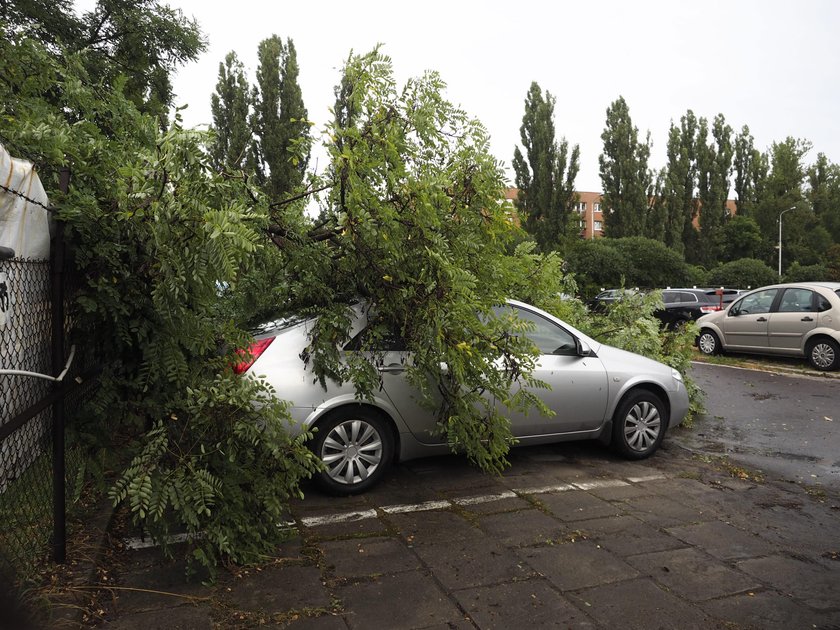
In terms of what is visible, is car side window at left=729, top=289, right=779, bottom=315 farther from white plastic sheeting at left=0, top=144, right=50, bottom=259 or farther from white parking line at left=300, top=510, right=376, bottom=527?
white plastic sheeting at left=0, top=144, right=50, bottom=259

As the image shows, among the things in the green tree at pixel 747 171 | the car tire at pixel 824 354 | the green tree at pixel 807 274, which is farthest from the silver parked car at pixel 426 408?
the green tree at pixel 747 171

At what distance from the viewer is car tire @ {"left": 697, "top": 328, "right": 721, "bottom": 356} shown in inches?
573

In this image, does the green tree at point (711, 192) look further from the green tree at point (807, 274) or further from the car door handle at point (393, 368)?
the car door handle at point (393, 368)

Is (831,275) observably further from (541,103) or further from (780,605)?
(780,605)

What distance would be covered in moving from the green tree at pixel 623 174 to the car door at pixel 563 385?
40046 mm

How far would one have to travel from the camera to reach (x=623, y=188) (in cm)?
4403

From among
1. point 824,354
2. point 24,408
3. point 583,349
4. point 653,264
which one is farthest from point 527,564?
point 653,264

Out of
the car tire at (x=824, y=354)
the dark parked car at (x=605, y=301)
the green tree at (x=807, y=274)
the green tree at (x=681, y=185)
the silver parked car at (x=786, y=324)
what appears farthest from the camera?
the green tree at (x=681, y=185)

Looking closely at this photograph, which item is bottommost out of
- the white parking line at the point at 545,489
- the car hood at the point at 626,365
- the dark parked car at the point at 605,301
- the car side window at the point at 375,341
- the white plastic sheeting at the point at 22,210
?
the white parking line at the point at 545,489

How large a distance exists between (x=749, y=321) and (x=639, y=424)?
8.73 meters

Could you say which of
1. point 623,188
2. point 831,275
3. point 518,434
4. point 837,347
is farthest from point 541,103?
point 518,434

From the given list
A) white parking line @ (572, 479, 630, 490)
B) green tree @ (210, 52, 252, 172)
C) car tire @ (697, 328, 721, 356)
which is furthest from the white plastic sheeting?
green tree @ (210, 52, 252, 172)

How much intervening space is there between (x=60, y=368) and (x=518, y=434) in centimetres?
366

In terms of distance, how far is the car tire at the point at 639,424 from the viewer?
6.08m
